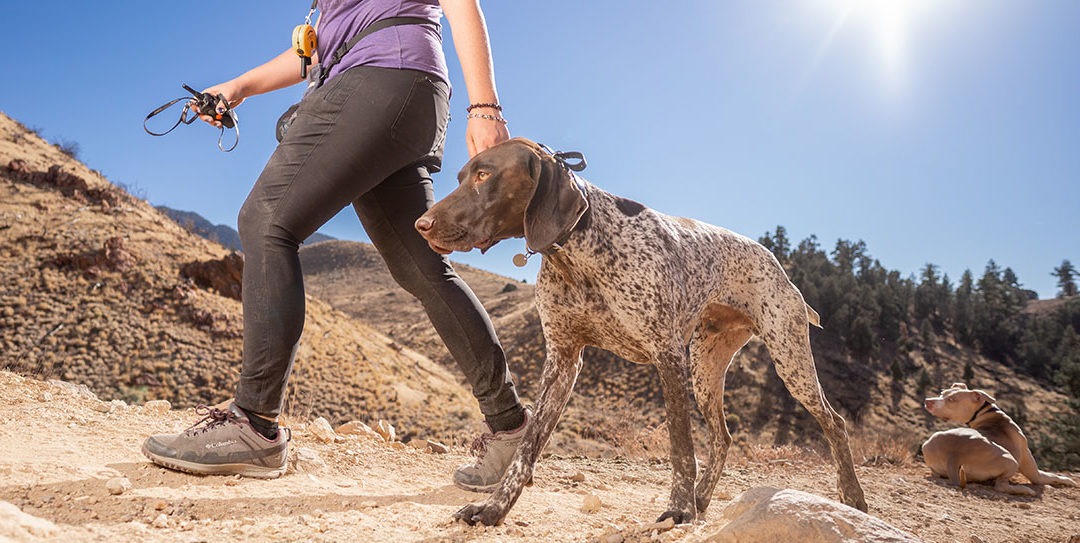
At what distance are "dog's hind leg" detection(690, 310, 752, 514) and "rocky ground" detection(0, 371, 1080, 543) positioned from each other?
0.46 m

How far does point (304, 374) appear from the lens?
590 inches

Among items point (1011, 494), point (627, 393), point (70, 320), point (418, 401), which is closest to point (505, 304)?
point (627, 393)

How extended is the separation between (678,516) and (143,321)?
586 inches

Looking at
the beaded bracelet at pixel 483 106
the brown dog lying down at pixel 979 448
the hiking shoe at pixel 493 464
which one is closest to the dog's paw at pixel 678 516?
the hiking shoe at pixel 493 464

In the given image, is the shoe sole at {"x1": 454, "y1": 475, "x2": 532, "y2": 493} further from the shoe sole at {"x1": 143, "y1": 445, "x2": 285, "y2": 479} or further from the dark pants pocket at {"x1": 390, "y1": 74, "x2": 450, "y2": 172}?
the dark pants pocket at {"x1": 390, "y1": 74, "x2": 450, "y2": 172}

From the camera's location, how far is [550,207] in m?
2.55

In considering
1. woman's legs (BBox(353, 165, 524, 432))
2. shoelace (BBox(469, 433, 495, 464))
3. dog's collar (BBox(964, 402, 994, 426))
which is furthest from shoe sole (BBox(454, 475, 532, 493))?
dog's collar (BBox(964, 402, 994, 426))

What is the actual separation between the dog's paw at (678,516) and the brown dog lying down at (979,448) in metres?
5.59

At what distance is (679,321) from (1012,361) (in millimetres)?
40722

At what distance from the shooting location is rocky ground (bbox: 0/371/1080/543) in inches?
81.5

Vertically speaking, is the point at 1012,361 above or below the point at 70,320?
above

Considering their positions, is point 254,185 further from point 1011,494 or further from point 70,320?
point 70,320

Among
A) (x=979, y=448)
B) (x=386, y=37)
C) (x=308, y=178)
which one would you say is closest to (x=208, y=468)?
(x=308, y=178)

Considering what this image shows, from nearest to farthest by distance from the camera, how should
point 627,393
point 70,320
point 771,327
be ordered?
point 771,327 → point 70,320 → point 627,393
